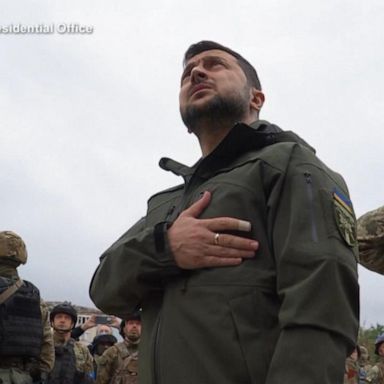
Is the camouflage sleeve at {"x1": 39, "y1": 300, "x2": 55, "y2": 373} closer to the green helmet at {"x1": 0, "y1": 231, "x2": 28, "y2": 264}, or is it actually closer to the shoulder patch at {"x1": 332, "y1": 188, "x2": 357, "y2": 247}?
the green helmet at {"x1": 0, "y1": 231, "x2": 28, "y2": 264}

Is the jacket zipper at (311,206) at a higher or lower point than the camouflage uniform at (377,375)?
higher

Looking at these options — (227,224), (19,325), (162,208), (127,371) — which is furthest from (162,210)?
(127,371)

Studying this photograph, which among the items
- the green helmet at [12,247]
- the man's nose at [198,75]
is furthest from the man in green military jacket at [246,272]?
the green helmet at [12,247]

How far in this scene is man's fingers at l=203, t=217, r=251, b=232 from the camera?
1.82 meters

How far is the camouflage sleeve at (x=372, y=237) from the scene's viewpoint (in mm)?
2539

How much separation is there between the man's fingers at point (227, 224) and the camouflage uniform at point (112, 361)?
6.20 meters

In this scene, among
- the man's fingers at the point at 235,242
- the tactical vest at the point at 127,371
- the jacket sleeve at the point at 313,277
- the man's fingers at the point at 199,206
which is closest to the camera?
the jacket sleeve at the point at 313,277

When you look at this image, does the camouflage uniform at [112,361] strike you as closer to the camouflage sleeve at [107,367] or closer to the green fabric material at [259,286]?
the camouflage sleeve at [107,367]

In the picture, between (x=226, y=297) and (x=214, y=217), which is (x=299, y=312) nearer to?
(x=226, y=297)

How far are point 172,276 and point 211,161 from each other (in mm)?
438

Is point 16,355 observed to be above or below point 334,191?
below

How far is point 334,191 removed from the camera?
179 cm

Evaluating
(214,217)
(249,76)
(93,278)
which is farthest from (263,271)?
(249,76)

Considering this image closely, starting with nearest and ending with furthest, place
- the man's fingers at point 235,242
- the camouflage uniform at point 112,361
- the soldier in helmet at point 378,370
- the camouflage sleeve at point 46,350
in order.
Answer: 1. the man's fingers at point 235,242
2. the camouflage sleeve at point 46,350
3. the camouflage uniform at point 112,361
4. the soldier in helmet at point 378,370
